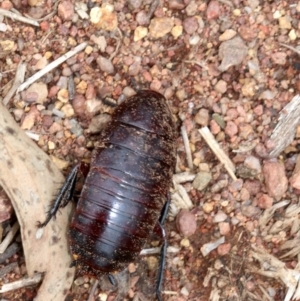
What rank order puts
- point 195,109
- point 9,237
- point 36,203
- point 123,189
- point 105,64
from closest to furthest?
point 123,189, point 36,203, point 9,237, point 105,64, point 195,109

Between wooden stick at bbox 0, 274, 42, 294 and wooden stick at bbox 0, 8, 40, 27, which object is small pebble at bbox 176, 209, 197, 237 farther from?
wooden stick at bbox 0, 8, 40, 27

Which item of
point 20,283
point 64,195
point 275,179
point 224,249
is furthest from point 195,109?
point 20,283

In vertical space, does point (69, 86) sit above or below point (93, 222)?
above

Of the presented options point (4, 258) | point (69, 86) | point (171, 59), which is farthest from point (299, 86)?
point (4, 258)

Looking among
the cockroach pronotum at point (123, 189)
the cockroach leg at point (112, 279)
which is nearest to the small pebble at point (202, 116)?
the cockroach pronotum at point (123, 189)

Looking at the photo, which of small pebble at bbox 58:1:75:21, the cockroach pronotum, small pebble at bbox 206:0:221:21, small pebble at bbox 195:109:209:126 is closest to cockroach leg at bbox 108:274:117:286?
the cockroach pronotum

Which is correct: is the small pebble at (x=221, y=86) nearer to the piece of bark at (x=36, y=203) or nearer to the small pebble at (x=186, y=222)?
the small pebble at (x=186, y=222)

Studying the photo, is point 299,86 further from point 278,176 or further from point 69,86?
point 69,86

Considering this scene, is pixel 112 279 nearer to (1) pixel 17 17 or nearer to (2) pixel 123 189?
(2) pixel 123 189

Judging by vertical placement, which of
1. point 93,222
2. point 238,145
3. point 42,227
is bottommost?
point 42,227
